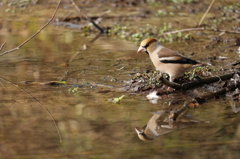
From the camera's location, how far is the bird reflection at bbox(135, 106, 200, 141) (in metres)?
3.54

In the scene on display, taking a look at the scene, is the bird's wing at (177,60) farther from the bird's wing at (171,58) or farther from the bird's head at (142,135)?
the bird's head at (142,135)

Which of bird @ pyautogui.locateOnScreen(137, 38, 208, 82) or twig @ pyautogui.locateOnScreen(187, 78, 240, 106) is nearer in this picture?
twig @ pyautogui.locateOnScreen(187, 78, 240, 106)

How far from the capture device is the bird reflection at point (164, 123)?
3.54 m

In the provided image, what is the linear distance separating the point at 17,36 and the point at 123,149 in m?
5.69

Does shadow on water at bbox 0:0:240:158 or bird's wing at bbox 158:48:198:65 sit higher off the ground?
bird's wing at bbox 158:48:198:65

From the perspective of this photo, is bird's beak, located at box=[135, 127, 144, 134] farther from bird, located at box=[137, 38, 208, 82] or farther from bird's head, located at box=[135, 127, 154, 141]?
bird, located at box=[137, 38, 208, 82]

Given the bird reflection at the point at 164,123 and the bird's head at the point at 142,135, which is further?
the bird reflection at the point at 164,123

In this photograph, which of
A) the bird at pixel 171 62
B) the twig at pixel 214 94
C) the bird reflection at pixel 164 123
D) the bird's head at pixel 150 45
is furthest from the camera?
the bird's head at pixel 150 45

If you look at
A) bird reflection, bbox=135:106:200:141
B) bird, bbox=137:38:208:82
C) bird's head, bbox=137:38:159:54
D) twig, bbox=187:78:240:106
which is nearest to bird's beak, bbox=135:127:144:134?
bird reflection, bbox=135:106:200:141

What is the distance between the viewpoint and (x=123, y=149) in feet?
10.5

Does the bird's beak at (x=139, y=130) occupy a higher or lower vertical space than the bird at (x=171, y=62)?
lower

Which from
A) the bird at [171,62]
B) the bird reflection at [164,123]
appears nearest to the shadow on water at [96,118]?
the bird reflection at [164,123]

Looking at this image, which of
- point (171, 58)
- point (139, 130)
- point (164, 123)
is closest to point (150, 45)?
point (171, 58)

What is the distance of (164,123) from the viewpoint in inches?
150
